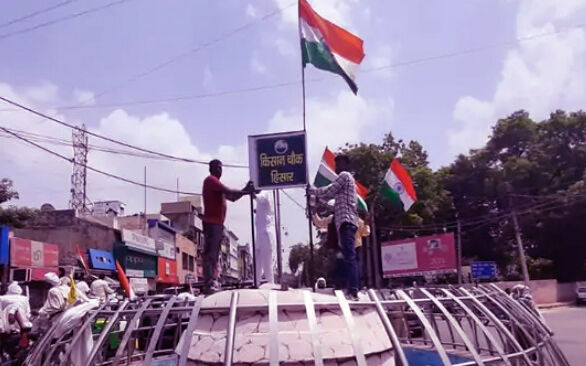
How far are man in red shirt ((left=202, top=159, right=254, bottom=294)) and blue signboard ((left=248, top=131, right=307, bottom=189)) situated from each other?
280mm

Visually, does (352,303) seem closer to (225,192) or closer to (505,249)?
(225,192)

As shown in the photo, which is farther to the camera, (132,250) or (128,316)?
(132,250)

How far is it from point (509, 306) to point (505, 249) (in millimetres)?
40696

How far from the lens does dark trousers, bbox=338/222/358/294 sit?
6591mm

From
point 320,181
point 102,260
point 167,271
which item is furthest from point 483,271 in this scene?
point 320,181

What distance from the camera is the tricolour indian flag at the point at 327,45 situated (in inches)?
336

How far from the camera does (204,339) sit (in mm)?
5262

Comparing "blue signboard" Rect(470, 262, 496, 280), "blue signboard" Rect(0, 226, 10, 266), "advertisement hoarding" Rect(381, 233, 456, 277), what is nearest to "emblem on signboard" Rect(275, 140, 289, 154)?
"blue signboard" Rect(0, 226, 10, 266)

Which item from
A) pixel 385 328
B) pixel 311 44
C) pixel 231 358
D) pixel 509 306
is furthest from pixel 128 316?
pixel 311 44

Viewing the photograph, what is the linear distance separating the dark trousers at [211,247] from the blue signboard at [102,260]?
71.2ft

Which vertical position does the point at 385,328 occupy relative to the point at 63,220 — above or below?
below

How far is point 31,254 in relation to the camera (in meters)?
22.7

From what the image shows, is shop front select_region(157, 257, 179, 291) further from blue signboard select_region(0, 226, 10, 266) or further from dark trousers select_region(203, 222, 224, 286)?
dark trousers select_region(203, 222, 224, 286)

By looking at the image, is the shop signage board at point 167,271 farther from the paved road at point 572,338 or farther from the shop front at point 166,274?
the paved road at point 572,338
